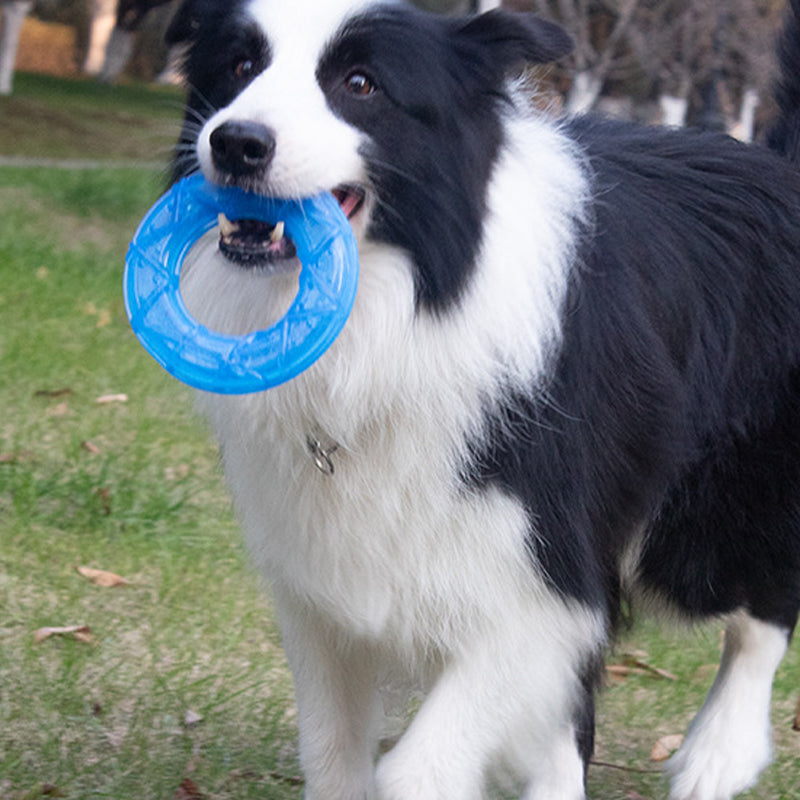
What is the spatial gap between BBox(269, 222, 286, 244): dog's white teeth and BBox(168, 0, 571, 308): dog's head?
5 cm

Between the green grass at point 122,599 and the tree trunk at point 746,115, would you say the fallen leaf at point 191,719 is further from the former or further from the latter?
the tree trunk at point 746,115

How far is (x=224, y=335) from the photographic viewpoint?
9.43 feet

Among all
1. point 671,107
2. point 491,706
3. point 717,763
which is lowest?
point 671,107

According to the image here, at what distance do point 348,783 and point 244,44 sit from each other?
1.69 metres

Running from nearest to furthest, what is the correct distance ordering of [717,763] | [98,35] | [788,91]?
[717,763] < [788,91] < [98,35]

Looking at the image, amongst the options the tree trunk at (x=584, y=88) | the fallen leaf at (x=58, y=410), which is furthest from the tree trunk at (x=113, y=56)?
the fallen leaf at (x=58, y=410)

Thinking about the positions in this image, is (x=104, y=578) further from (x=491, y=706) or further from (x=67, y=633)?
(x=491, y=706)

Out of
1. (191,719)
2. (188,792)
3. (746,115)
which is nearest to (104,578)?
(191,719)

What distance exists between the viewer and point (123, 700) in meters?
3.91

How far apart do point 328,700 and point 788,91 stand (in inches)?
83.5

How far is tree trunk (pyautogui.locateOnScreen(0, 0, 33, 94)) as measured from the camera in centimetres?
2086

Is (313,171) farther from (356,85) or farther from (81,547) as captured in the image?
(81,547)

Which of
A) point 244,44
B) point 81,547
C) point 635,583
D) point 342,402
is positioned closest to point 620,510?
point 635,583

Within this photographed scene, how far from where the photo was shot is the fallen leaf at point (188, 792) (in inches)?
135
